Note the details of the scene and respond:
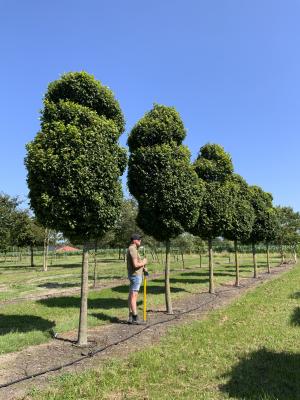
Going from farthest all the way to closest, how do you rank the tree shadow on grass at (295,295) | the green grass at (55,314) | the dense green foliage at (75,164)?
the tree shadow on grass at (295,295), the green grass at (55,314), the dense green foliage at (75,164)

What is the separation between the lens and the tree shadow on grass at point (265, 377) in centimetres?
521

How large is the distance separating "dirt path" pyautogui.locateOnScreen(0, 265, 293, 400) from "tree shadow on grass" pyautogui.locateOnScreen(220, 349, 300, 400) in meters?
2.24

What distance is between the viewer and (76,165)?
8117 mm

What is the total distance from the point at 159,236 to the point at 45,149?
4.97 meters

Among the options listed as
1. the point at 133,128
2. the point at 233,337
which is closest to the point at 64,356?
the point at 233,337

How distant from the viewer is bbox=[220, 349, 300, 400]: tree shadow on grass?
521 centimetres

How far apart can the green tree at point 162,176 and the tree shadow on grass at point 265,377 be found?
5223 millimetres

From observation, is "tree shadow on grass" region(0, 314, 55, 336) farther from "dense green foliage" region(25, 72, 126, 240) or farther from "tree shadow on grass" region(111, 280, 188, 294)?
"tree shadow on grass" region(111, 280, 188, 294)

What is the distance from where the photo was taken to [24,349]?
778cm

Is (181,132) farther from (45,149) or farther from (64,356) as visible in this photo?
(64,356)

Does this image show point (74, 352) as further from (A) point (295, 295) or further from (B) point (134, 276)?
(A) point (295, 295)

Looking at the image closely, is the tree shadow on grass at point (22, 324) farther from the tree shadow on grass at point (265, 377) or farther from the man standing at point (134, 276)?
the tree shadow on grass at point (265, 377)

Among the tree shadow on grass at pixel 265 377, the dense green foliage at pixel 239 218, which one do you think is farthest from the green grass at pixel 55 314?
the tree shadow on grass at pixel 265 377

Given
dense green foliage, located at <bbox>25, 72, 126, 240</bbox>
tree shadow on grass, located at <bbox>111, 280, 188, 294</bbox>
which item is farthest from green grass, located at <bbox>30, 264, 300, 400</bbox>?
tree shadow on grass, located at <bbox>111, 280, 188, 294</bbox>
